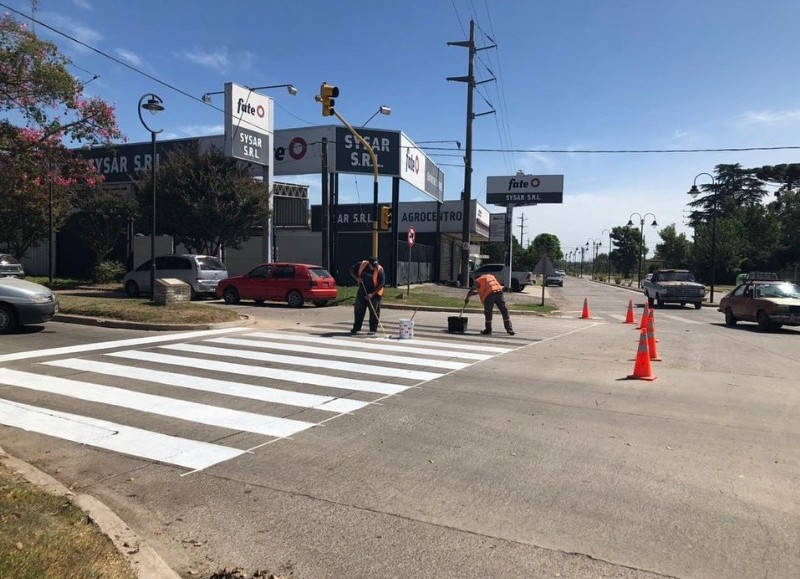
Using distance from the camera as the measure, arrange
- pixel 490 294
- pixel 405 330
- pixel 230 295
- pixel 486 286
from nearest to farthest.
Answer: pixel 405 330
pixel 490 294
pixel 486 286
pixel 230 295

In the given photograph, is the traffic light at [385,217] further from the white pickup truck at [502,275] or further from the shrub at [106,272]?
the white pickup truck at [502,275]

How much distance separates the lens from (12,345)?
10.9 m

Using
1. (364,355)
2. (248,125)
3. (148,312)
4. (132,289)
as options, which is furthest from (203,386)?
(248,125)

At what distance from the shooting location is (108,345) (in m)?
11.3

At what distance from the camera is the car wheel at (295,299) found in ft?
68.3

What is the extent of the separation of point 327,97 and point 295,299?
738 cm

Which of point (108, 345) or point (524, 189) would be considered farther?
point (524, 189)

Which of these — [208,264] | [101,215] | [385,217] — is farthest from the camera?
[101,215]

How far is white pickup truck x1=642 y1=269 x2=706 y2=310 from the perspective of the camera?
28.2m

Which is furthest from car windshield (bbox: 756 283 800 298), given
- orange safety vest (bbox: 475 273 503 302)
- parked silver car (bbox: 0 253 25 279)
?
parked silver car (bbox: 0 253 25 279)

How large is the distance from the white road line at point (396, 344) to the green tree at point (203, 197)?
11.5 m

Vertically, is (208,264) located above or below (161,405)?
above

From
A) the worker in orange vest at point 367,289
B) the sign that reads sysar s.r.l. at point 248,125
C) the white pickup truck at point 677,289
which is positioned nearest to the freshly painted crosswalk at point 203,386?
the worker in orange vest at point 367,289

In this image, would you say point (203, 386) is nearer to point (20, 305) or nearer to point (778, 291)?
point (20, 305)
